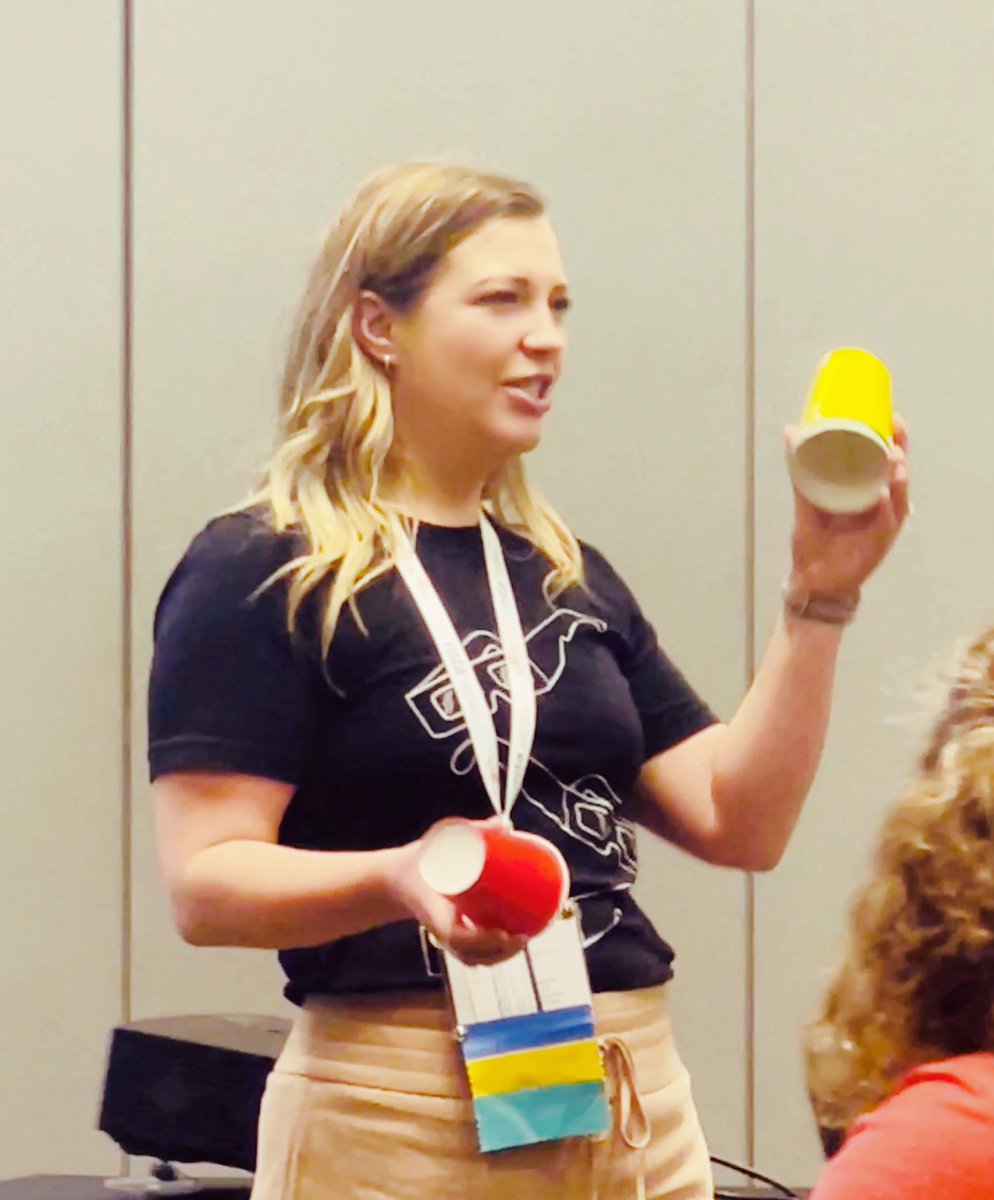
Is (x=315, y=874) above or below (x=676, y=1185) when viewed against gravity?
above

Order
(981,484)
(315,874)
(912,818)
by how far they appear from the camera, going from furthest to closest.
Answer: (981,484) → (315,874) → (912,818)

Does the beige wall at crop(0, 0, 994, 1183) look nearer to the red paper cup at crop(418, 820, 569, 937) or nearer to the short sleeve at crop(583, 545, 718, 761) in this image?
the short sleeve at crop(583, 545, 718, 761)

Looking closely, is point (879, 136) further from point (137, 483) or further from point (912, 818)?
point (912, 818)

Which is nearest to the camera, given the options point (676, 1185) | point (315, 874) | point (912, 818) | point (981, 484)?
point (912, 818)

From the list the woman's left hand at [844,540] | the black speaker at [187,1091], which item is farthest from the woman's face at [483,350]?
the black speaker at [187,1091]

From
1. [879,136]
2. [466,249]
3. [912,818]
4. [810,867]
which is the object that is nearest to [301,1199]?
[912,818]

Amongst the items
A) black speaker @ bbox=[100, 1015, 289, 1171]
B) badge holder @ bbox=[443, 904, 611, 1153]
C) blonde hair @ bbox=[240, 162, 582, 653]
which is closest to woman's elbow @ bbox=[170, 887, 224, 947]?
badge holder @ bbox=[443, 904, 611, 1153]

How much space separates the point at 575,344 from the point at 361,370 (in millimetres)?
1241

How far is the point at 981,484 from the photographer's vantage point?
2.48 metres

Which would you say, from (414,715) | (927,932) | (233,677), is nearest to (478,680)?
(414,715)

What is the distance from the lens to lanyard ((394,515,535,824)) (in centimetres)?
117

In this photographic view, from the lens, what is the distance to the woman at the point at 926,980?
0.76m

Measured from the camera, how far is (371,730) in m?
1.18

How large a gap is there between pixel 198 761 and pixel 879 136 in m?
1.75
